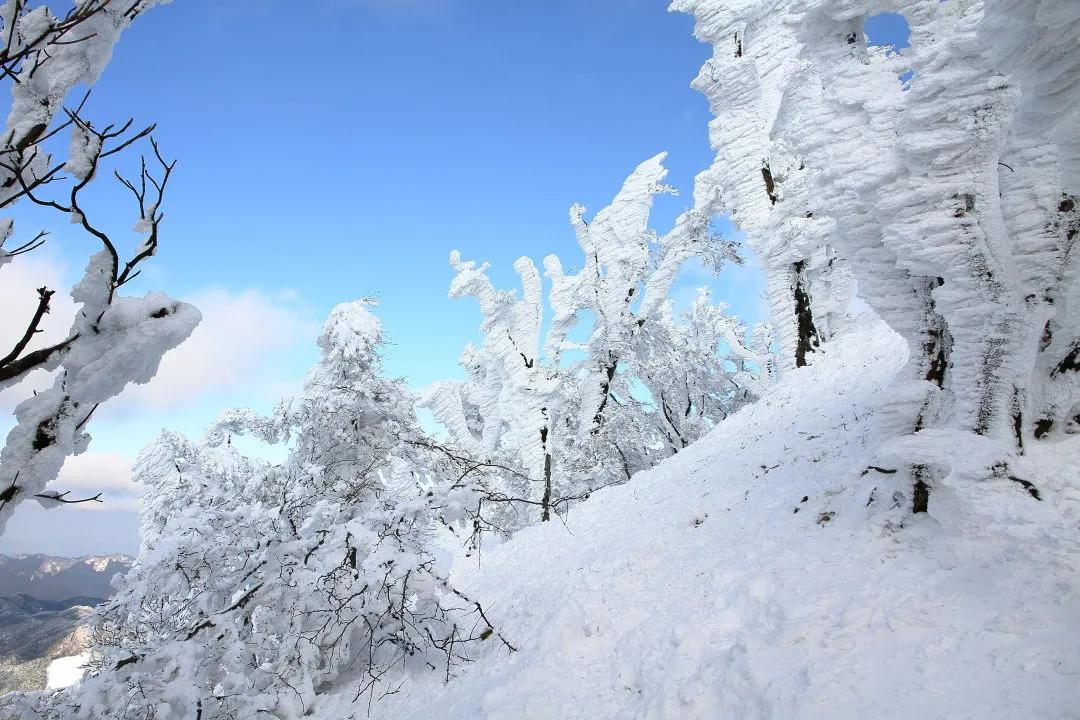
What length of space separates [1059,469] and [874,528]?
1.38 m

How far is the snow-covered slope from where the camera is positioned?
9.49 feet

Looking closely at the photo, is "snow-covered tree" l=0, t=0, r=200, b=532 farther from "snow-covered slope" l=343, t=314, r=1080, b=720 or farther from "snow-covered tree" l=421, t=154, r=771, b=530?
"snow-covered tree" l=421, t=154, r=771, b=530

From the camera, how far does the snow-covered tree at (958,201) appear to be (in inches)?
156

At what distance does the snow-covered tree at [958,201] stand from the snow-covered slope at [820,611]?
41cm

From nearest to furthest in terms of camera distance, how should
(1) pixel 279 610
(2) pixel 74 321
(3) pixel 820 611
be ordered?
A: (2) pixel 74 321 < (3) pixel 820 611 < (1) pixel 279 610

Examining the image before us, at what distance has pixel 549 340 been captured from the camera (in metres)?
16.0

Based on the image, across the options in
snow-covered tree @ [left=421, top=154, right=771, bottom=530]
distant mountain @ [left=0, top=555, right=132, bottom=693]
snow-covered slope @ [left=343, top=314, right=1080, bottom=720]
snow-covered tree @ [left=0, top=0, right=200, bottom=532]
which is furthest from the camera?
distant mountain @ [left=0, top=555, right=132, bottom=693]

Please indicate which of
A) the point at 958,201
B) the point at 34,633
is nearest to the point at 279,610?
the point at 958,201

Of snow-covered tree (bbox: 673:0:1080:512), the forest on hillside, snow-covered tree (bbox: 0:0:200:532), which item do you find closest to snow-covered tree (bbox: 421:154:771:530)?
the forest on hillside

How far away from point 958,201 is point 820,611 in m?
3.44

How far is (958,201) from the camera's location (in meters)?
4.21

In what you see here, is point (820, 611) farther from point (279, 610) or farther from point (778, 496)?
point (279, 610)

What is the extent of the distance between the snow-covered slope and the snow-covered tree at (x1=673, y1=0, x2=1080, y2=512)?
1.36ft

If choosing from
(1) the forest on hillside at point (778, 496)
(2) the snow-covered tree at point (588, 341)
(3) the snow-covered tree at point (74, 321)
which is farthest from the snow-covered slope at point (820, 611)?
(2) the snow-covered tree at point (588, 341)
